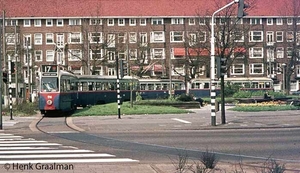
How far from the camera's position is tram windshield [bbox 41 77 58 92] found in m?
33.9

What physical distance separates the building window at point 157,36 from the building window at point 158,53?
1746mm

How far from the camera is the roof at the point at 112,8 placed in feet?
288

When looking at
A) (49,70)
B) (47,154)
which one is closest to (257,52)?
(49,70)

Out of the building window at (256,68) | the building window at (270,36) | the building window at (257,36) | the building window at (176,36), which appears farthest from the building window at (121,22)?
the building window at (270,36)

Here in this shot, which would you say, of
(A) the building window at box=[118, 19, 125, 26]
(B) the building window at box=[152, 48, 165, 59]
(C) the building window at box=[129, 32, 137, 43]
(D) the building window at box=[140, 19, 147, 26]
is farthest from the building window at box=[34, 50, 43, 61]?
(B) the building window at box=[152, 48, 165, 59]


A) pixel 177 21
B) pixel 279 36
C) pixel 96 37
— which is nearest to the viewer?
pixel 96 37

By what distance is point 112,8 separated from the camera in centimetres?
8969

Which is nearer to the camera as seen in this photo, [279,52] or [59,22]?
[279,52]

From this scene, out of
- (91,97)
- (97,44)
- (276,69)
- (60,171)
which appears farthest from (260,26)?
(60,171)

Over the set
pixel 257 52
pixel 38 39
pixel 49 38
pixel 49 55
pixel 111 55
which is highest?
pixel 49 38

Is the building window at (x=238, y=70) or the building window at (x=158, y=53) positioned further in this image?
the building window at (x=238, y=70)

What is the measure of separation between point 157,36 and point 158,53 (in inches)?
236

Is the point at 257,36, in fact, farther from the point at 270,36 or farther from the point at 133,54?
the point at 133,54

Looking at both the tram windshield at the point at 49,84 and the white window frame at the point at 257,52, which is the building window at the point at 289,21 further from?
the tram windshield at the point at 49,84
